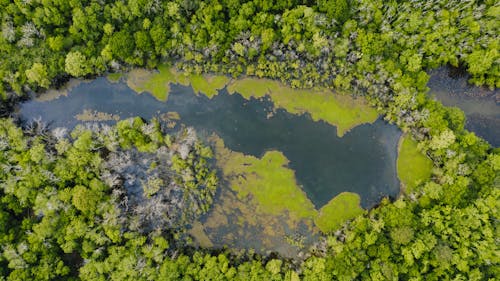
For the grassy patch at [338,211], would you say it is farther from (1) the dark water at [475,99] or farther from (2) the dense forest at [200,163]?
(1) the dark water at [475,99]

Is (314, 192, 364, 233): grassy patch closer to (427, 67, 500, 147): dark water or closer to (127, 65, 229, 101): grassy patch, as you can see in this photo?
(427, 67, 500, 147): dark water

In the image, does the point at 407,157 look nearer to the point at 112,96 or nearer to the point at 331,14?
the point at 331,14

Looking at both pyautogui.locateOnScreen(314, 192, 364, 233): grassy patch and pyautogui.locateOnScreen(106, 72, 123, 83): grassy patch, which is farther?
pyautogui.locateOnScreen(106, 72, 123, 83): grassy patch

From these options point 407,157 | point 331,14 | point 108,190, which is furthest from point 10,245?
point 407,157

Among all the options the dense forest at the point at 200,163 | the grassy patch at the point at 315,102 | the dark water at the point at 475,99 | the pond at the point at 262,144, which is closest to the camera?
the dense forest at the point at 200,163

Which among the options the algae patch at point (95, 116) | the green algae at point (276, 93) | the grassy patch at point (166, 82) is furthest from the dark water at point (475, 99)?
the algae patch at point (95, 116)

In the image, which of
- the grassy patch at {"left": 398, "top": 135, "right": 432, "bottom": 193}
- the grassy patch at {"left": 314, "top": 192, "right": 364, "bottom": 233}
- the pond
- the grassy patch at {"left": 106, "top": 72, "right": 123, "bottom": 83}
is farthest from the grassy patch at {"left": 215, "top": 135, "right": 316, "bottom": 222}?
the grassy patch at {"left": 106, "top": 72, "right": 123, "bottom": 83}
